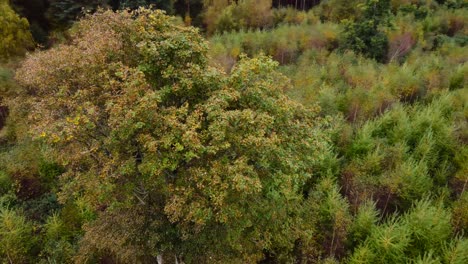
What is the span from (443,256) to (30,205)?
15.1 metres

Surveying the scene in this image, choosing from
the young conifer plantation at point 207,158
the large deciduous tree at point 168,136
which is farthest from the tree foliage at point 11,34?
the large deciduous tree at point 168,136

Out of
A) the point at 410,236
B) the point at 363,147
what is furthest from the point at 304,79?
the point at 410,236

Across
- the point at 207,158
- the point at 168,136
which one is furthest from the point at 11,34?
the point at 207,158

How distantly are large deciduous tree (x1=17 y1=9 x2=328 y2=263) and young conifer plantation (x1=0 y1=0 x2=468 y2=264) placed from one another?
0.14 feet

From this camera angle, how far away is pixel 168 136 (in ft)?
25.1

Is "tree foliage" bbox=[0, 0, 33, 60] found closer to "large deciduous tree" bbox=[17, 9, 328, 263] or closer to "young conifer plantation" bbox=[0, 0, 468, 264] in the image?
"young conifer plantation" bbox=[0, 0, 468, 264]

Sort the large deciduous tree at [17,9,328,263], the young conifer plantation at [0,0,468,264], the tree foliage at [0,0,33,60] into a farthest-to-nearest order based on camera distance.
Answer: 1. the tree foliage at [0,0,33,60]
2. the young conifer plantation at [0,0,468,264]
3. the large deciduous tree at [17,9,328,263]

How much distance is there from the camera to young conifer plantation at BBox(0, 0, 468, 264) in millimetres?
8000

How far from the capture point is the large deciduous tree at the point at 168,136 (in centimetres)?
780

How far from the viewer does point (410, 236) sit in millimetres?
11062

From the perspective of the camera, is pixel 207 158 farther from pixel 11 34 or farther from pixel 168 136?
pixel 11 34

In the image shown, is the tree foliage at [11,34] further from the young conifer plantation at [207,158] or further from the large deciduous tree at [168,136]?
the large deciduous tree at [168,136]

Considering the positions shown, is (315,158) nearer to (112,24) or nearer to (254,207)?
(254,207)

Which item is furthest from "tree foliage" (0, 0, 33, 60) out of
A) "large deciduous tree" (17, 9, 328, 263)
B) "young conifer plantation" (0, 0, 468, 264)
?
"large deciduous tree" (17, 9, 328, 263)
